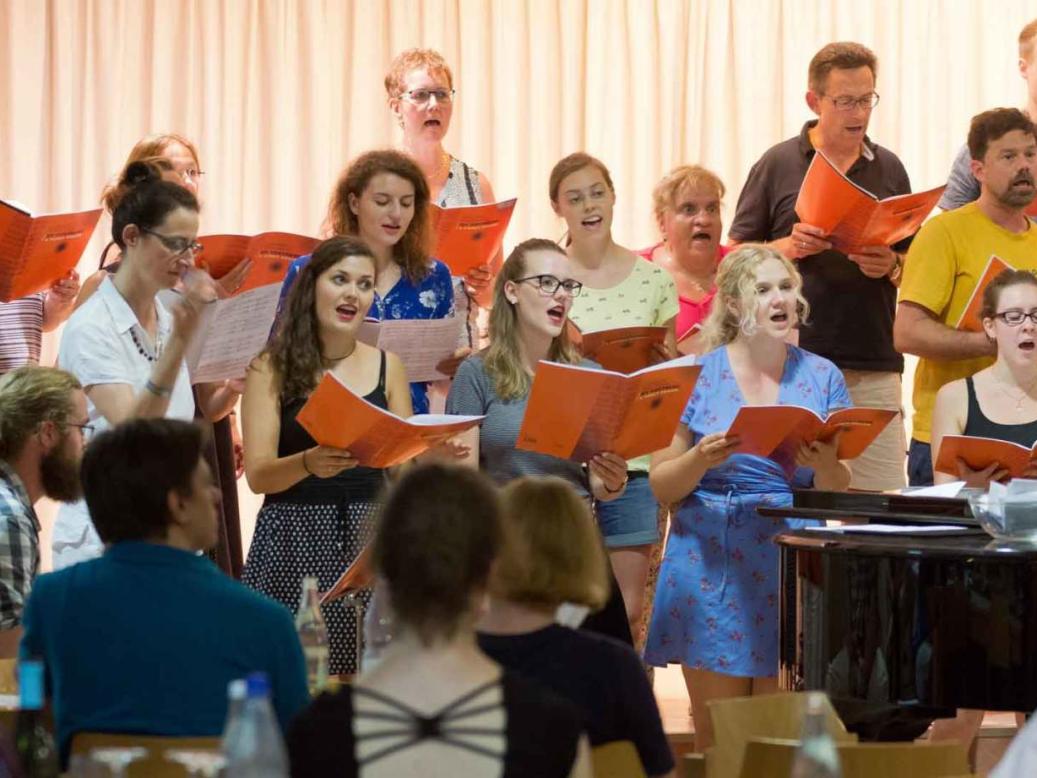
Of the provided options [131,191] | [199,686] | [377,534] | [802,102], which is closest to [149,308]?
[131,191]

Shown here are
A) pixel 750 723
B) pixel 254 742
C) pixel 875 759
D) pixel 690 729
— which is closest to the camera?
pixel 254 742

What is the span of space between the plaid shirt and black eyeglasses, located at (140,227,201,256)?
70 cm

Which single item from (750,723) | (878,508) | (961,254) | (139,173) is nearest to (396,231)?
(139,173)

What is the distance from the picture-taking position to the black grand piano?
11.9ft

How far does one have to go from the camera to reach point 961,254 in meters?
5.28

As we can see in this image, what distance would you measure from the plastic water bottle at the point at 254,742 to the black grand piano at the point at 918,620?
196 centimetres

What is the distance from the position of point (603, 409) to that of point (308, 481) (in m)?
0.73

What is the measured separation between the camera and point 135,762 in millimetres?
2404

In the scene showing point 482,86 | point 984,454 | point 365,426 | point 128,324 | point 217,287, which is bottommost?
point 984,454

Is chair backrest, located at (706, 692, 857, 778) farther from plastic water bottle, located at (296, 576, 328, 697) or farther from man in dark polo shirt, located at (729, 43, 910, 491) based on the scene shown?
man in dark polo shirt, located at (729, 43, 910, 491)

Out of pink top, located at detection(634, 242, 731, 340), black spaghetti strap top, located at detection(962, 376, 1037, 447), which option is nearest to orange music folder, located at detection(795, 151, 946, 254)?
pink top, located at detection(634, 242, 731, 340)

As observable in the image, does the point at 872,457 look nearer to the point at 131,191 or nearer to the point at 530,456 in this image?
the point at 530,456

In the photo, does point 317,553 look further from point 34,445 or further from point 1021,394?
point 1021,394

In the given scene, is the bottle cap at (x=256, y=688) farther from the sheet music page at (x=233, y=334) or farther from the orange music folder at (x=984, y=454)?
the orange music folder at (x=984, y=454)
